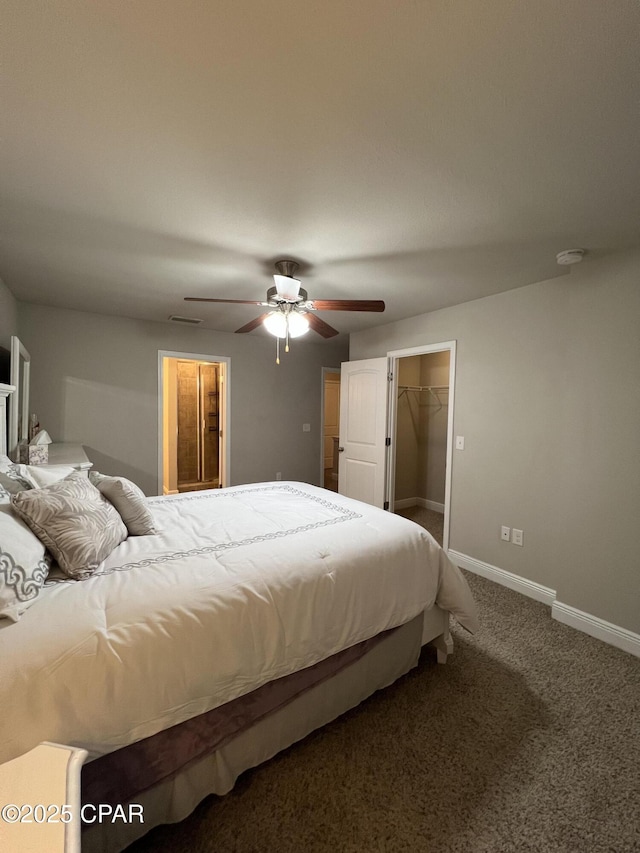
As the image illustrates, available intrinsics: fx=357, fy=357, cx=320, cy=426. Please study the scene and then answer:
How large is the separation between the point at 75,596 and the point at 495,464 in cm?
299

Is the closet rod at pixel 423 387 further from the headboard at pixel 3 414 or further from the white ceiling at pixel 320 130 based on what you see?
the headboard at pixel 3 414

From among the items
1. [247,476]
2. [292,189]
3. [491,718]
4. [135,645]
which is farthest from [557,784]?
[247,476]

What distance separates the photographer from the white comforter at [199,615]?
991 millimetres

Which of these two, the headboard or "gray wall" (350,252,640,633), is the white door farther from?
the headboard

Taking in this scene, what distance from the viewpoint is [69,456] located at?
9.80ft

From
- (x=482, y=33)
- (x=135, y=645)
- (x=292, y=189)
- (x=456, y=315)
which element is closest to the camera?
(x=482, y=33)

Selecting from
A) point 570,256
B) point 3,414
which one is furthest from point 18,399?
point 570,256

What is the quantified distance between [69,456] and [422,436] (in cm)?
431

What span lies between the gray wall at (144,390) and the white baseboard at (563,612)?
2926 mm

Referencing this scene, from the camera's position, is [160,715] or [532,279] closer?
[160,715]

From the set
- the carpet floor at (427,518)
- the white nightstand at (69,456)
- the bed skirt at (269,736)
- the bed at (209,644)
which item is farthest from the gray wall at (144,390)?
the bed skirt at (269,736)

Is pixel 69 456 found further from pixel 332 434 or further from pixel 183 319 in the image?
pixel 332 434

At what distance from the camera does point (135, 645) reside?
1097mm

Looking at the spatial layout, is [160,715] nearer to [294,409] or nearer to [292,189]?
[292,189]
